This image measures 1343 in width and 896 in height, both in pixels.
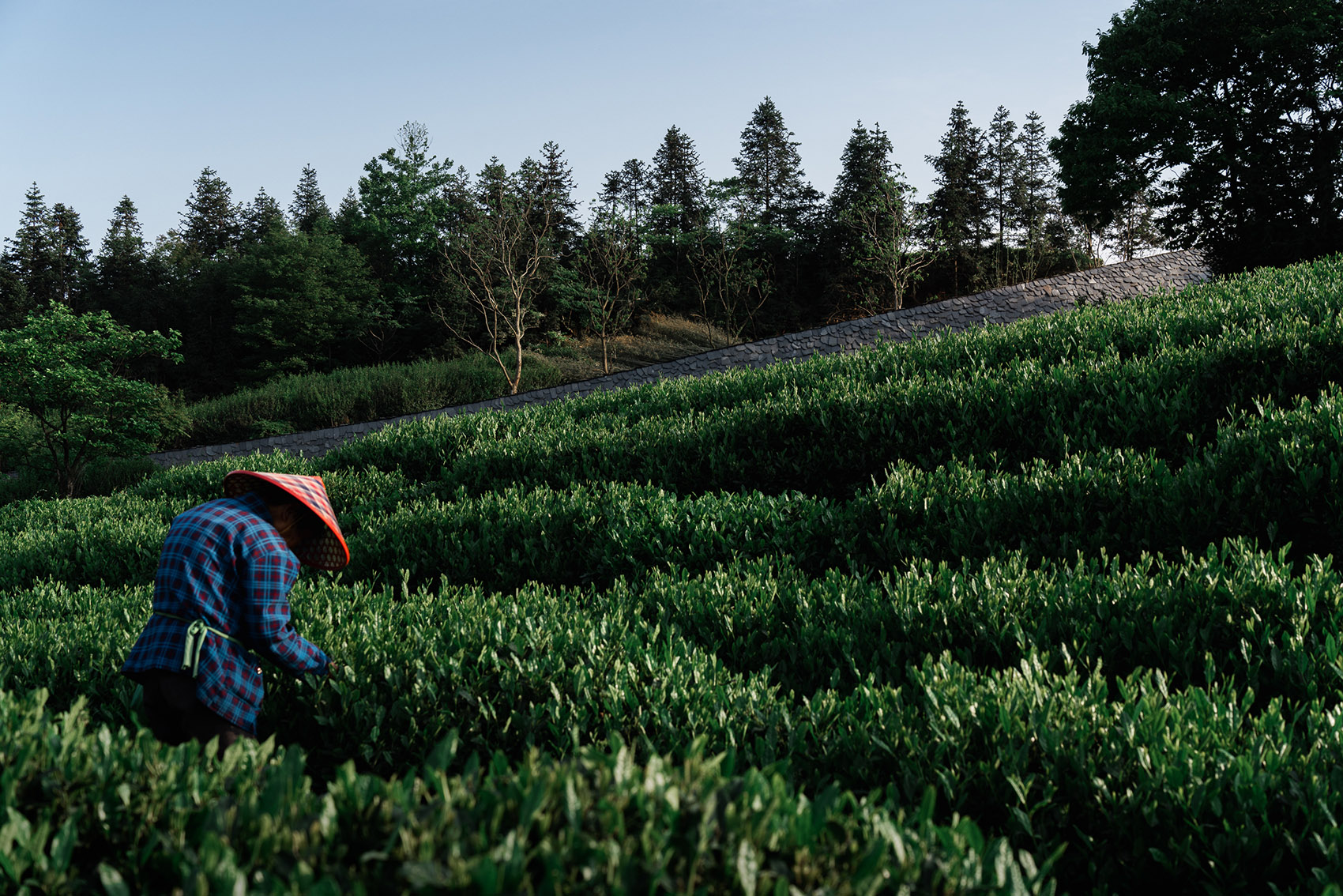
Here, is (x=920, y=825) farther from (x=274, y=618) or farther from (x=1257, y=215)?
(x=1257, y=215)

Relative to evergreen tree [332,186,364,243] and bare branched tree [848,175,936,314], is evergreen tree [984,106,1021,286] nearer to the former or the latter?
bare branched tree [848,175,936,314]

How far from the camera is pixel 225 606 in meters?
3.34

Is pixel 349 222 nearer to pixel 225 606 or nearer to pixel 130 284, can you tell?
pixel 130 284

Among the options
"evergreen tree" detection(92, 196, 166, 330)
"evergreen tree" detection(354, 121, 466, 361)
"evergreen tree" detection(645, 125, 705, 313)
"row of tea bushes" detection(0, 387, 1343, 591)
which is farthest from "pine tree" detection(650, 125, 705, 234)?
"row of tea bushes" detection(0, 387, 1343, 591)

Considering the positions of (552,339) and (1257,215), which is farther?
(552,339)

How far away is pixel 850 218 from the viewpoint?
34.5 m

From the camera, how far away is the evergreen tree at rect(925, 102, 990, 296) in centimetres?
3828

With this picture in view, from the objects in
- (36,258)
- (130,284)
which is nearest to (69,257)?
(36,258)

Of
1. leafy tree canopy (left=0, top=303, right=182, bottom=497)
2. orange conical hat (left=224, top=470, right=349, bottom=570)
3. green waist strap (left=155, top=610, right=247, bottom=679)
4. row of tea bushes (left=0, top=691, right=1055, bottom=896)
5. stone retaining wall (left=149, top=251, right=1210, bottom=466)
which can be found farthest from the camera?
stone retaining wall (left=149, top=251, right=1210, bottom=466)

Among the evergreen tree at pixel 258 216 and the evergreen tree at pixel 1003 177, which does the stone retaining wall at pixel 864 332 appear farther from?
the evergreen tree at pixel 258 216

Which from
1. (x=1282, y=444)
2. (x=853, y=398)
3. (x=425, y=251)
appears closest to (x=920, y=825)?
(x=1282, y=444)

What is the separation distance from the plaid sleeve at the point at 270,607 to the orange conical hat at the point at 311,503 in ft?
0.95

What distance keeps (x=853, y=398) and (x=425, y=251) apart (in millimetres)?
32762

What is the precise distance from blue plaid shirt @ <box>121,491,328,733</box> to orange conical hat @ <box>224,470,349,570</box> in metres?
0.22
